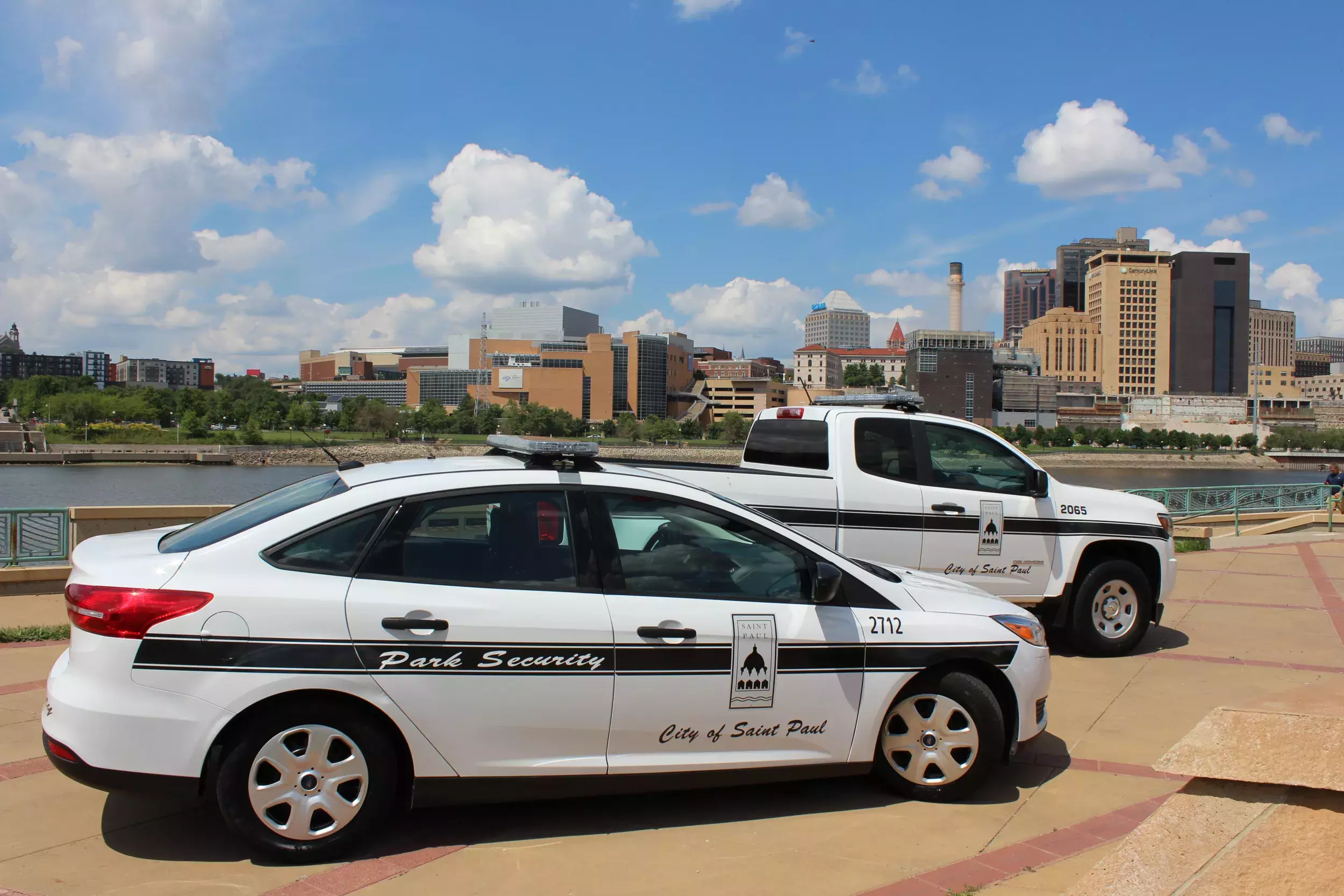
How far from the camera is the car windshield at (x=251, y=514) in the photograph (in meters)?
3.78

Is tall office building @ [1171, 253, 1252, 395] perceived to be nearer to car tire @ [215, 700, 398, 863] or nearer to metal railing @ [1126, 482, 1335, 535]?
metal railing @ [1126, 482, 1335, 535]

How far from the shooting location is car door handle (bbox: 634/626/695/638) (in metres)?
3.85

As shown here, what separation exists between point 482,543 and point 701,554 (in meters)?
1.01

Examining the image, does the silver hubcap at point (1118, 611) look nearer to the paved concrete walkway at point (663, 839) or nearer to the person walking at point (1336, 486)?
the paved concrete walkway at point (663, 839)

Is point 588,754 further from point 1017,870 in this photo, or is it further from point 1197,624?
point 1197,624

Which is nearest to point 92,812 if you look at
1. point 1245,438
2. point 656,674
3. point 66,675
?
point 66,675

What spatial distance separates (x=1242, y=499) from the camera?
64.1 ft

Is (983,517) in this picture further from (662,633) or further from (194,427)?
(194,427)

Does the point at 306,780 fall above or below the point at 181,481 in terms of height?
above

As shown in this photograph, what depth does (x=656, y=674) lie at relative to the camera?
3863mm

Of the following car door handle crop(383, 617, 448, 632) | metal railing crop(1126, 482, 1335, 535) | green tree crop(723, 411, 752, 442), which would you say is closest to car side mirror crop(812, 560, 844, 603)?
car door handle crop(383, 617, 448, 632)

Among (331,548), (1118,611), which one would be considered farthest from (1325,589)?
(331,548)

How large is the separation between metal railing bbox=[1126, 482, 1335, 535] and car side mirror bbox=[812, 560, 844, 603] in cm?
1588

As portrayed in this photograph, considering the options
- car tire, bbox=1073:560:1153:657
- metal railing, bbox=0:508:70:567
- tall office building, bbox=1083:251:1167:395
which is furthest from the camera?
tall office building, bbox=1083:251:1167:395
